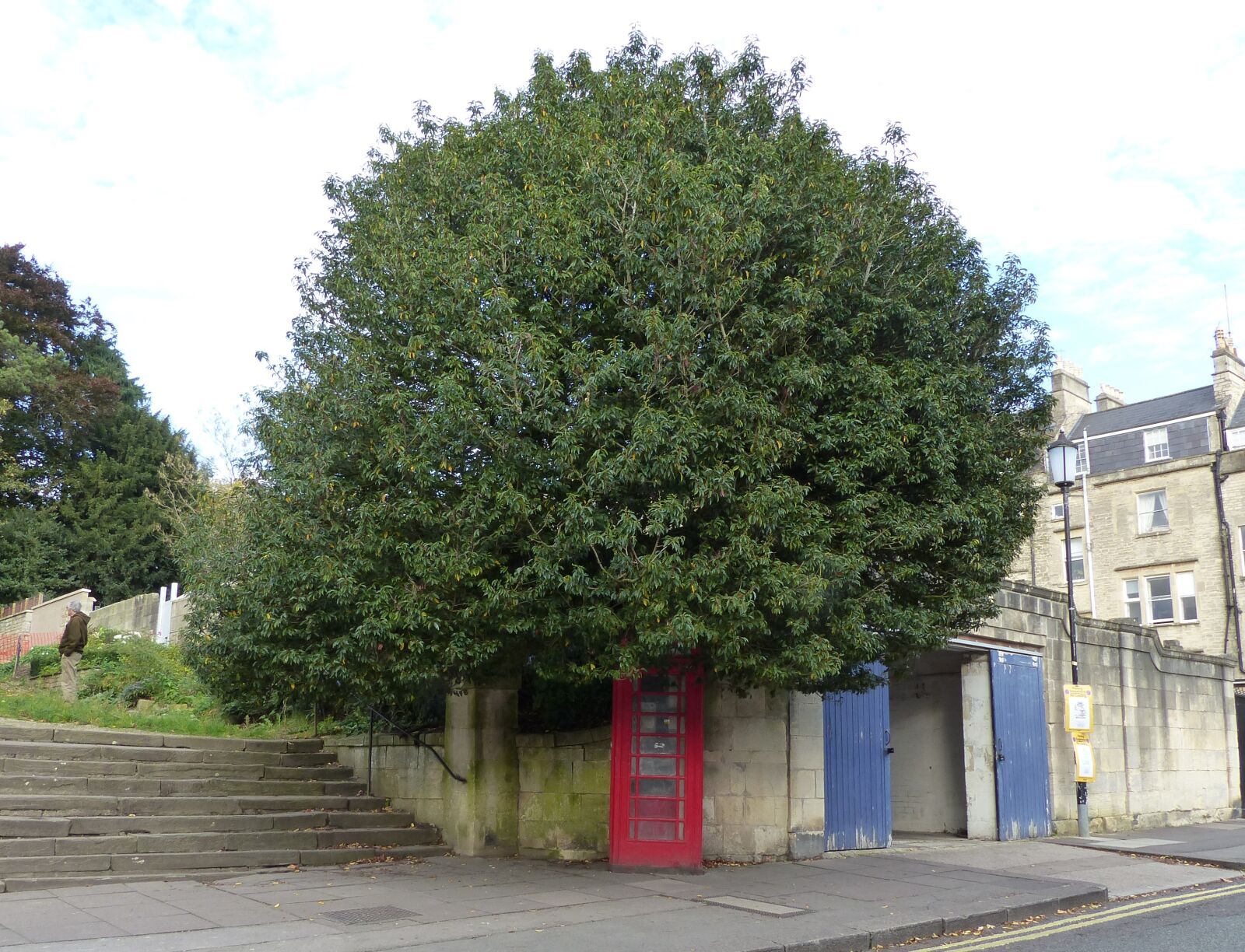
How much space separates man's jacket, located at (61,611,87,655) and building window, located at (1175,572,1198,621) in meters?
29.7

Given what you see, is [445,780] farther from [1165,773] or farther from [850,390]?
[1165,773]

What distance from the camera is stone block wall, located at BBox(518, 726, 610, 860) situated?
1187cm

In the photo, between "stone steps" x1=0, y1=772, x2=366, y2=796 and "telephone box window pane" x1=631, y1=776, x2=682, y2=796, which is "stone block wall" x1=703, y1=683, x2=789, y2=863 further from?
"stone steps" x1=0, y1=772, x2=366, y2=796

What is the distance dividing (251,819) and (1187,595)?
2957cm

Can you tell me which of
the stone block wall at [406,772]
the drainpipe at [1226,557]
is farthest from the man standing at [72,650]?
the drainpipe at [1226,557]

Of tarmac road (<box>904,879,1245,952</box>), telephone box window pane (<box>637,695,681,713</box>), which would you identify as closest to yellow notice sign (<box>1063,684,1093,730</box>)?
tarmac road (<box>904,879,1245,952</box>)

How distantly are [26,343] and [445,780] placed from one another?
112ft

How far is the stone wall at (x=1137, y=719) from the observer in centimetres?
1717

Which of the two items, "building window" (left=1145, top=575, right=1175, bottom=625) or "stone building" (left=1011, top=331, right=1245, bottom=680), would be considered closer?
"stone building" (left=1011, top=331, right=1245, bottom=680)

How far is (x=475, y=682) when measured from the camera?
38.9 ft

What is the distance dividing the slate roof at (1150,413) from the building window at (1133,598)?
238 inches

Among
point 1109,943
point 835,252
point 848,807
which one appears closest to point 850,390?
point 835,252

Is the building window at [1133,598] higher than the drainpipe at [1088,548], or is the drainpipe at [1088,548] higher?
the drainpipe at [1088,548]

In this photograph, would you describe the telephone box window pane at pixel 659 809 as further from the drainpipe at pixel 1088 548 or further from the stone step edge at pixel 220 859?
the drainpipe at pixel 1088 548
